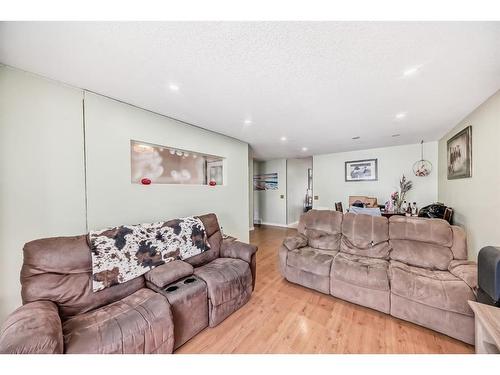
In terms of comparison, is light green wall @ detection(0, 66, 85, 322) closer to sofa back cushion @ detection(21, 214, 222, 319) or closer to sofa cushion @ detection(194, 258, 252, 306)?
sofa back cushion @ detection(21, 214, 222, 319)

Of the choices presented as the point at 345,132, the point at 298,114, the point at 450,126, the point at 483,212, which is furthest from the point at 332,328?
the point at 450,126

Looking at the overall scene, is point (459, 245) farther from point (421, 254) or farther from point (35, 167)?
point (35, 167)

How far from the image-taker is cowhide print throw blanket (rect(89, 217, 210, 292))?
153cm

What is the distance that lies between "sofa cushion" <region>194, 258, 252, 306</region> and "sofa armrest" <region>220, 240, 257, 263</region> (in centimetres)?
7

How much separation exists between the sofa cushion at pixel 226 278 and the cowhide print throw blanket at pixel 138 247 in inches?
13.6

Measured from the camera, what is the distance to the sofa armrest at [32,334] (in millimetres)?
873

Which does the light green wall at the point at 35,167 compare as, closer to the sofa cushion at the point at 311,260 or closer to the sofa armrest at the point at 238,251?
the sofa armrest at the point at 238,251

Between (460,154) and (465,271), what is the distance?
200cm

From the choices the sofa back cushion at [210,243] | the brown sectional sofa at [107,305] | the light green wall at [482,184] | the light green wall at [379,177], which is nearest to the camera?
the brown sectional sofa at [107,305]

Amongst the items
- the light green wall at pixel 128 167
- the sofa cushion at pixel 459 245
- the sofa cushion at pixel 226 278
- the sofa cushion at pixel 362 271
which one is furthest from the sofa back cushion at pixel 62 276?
the sofa cushion at pixel 459 245

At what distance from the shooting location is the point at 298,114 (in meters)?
2.46

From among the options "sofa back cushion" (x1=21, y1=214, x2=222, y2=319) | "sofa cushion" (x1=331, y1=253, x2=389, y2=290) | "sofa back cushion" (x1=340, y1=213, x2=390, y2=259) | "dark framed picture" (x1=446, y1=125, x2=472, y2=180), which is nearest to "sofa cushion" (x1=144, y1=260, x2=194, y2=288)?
"sofa back cushion" (x1=21, y1=214, x2=222, y2=319)
